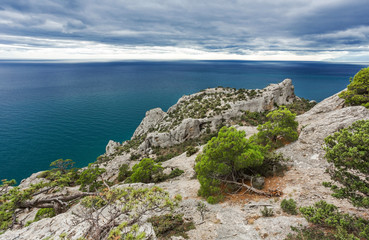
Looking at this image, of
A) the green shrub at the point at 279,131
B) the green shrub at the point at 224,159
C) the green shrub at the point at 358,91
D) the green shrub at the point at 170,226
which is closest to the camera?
the green shrub at the point at 170,226

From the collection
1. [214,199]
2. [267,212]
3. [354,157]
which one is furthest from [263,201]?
[354,157]

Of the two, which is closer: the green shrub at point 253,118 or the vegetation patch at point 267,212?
the vegetation patch at point 267,212

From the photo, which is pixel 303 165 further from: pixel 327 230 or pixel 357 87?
pixel 357 87

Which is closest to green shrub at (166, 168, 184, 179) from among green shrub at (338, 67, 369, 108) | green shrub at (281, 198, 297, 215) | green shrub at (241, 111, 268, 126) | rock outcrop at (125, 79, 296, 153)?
green shrub at (281, 198, 297, 215)

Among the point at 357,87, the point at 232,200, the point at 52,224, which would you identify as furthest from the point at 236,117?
the point at 52,224

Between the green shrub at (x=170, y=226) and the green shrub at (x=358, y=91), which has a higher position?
the green shrub at (x=358, y=91)

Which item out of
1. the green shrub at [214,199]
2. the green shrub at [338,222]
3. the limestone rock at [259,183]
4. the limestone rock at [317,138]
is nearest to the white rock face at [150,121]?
the limestone rock at [317,138]

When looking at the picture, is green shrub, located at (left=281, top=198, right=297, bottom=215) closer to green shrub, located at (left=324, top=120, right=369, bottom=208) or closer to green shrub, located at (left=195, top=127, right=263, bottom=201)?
green shrub, located at (left=195, top=127, right=263, bottom=201)

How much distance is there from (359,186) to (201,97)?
211 feet

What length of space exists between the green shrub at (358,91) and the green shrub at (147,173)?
34556 mm

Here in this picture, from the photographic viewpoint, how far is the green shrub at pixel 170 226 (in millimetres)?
13102

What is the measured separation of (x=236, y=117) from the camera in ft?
178

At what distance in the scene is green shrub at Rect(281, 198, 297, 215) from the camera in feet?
45.2

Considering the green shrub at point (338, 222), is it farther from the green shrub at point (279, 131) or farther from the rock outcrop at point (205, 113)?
the rock outcrop at point (205, 113)
